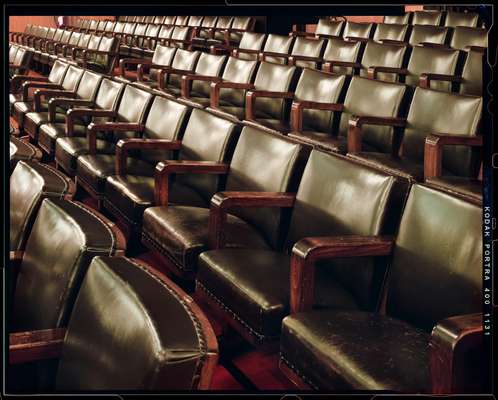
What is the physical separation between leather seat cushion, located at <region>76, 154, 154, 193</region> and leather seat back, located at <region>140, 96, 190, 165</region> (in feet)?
0.09

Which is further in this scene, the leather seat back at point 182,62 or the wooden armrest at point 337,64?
the leather seat back at point 182,62

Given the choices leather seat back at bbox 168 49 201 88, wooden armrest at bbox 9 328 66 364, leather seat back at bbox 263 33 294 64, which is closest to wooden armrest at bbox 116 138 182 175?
wooden armrest at bbox 9 328 66 364

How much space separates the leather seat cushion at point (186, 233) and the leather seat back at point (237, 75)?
89 centimetres

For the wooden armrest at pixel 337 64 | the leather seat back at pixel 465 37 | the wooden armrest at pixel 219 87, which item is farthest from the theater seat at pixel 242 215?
the leather seat back at pixel 465 37

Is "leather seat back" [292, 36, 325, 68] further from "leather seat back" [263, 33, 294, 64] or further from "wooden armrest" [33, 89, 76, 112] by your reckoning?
"wooden armrest" [33, 89, 76, 112]

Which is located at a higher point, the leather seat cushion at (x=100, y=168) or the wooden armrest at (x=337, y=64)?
the wooden armrest at (x=337, y=64)

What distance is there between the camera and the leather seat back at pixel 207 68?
2.07m

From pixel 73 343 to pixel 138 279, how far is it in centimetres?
8

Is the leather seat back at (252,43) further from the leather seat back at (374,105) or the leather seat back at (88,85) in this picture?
the leather seat back at (374,105)

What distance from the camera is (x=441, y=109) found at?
4.07 ft

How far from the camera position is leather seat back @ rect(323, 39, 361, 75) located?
2.16 m

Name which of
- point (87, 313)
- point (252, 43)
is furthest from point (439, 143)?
point (252, 43)

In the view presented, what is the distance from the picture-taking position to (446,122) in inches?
48.2

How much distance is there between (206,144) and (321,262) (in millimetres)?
421
